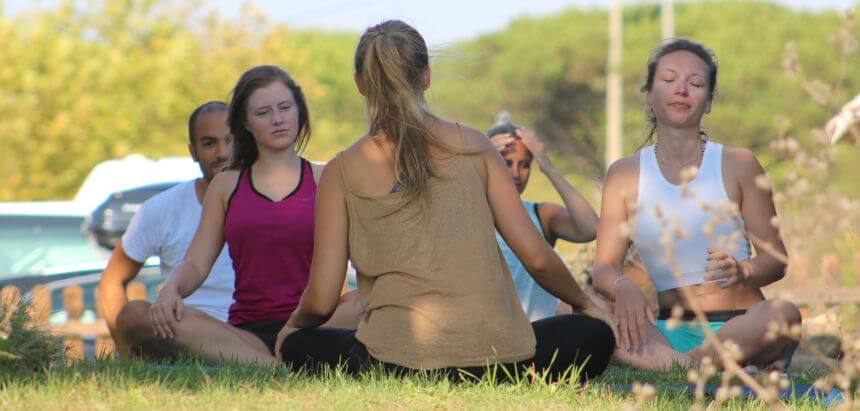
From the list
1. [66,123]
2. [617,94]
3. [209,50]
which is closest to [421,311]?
[66,123]

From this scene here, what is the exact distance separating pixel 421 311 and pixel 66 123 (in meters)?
20.9

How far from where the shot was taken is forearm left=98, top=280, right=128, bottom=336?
22.2 feet

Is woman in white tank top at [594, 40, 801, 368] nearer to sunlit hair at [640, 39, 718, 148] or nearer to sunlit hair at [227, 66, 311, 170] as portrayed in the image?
sunlit hair at [640, 39, 718, 148]

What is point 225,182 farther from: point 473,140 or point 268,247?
point 473,140

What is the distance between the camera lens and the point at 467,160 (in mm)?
4715

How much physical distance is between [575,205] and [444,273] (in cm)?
232

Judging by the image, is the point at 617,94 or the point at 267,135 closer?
the point at 267,135

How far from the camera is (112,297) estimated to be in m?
6.80

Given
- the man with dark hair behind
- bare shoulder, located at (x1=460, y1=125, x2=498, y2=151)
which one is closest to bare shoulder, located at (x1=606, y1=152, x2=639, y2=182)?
the man with dark hair behind

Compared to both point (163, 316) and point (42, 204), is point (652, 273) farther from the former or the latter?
point (42, 204)

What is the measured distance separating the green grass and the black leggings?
74mm

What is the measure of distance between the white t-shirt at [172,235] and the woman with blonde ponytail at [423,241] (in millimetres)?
1922

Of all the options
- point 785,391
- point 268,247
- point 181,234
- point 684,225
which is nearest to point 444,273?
point 785,391

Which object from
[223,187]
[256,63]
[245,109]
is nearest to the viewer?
[223,187]
